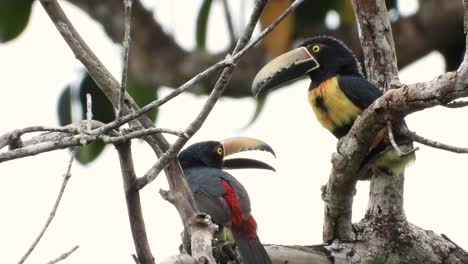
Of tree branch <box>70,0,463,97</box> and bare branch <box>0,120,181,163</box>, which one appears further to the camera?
tree branch <box>70,0,463,97</box>

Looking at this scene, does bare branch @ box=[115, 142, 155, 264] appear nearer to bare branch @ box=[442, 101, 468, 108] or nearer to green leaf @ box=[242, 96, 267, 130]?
bare branch @ box=[442, 101, 468, 108]

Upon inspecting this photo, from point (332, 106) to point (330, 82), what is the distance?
9.9 inches

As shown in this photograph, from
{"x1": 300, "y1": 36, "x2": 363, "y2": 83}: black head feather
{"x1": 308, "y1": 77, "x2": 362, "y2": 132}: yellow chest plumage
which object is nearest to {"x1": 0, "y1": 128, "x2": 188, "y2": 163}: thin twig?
{"x1": 308, "y1": 77, "x2": 362, "y2": 132}: yellow chest plumage

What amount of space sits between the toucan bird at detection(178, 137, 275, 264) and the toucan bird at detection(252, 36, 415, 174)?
0.59 m

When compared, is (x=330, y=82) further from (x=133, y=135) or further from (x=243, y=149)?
(x=133, y=135)

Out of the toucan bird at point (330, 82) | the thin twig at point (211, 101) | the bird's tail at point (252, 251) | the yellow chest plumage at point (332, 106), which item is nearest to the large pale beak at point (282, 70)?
the toucan bird at point (330, 82)

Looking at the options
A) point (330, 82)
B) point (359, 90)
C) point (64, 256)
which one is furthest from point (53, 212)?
point (330, 82)

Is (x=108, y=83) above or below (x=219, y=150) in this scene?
below

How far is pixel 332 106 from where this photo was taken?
19.3 feet

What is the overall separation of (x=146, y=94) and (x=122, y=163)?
4.71 m

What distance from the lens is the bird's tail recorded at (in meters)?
5.23

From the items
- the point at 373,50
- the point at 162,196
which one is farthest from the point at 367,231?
the point at 162,196

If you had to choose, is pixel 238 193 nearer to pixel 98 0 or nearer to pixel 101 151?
pixel 101 151

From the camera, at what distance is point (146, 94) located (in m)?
8.44
